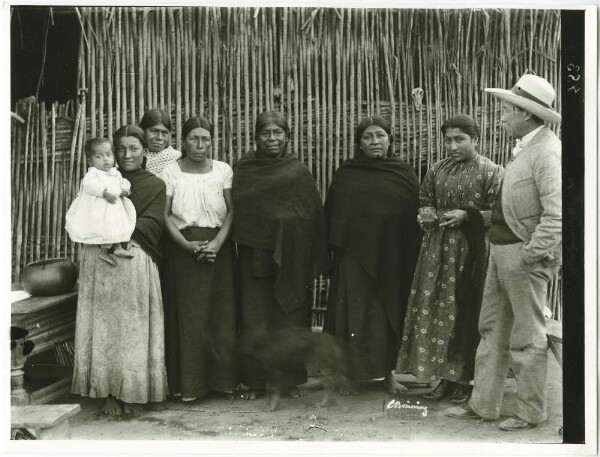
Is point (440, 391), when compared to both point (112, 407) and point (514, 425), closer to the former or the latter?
point (514, 425)

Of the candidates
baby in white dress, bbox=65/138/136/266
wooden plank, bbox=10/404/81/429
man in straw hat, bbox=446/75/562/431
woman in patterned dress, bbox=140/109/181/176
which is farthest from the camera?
woman in patterned dress, bbox=140/109/181/176

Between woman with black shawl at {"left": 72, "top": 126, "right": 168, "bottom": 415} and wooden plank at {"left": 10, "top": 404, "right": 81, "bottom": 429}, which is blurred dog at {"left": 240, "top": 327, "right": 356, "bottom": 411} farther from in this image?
wooden plank at {"left": 10, "top": 404, "right": 81, "bottom": 429}

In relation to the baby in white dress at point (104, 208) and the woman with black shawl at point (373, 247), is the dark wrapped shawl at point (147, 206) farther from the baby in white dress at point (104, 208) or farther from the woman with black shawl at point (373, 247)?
the woman with black shawl at point (373, 247)

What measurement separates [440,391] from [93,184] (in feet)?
7.02

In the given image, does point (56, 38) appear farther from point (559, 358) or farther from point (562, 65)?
point (559, 358)

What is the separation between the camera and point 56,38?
4.24 m

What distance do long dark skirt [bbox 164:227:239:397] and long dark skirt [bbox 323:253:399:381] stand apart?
1.88 feet

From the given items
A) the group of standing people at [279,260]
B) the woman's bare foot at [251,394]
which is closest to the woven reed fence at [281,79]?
the group of standing people at [279,260]

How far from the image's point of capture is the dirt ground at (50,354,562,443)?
4156 millimetres

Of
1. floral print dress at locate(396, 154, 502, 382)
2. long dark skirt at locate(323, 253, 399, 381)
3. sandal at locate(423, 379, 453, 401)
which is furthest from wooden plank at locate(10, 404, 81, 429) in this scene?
sandal at locate(423, 379, 453, 401)

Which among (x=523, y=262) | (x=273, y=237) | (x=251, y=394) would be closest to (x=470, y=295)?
(x=523, y=262)

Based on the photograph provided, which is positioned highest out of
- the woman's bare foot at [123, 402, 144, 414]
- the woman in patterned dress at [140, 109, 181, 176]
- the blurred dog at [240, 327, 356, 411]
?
the woman in patterned dress at [140, 109, 181, 176]
